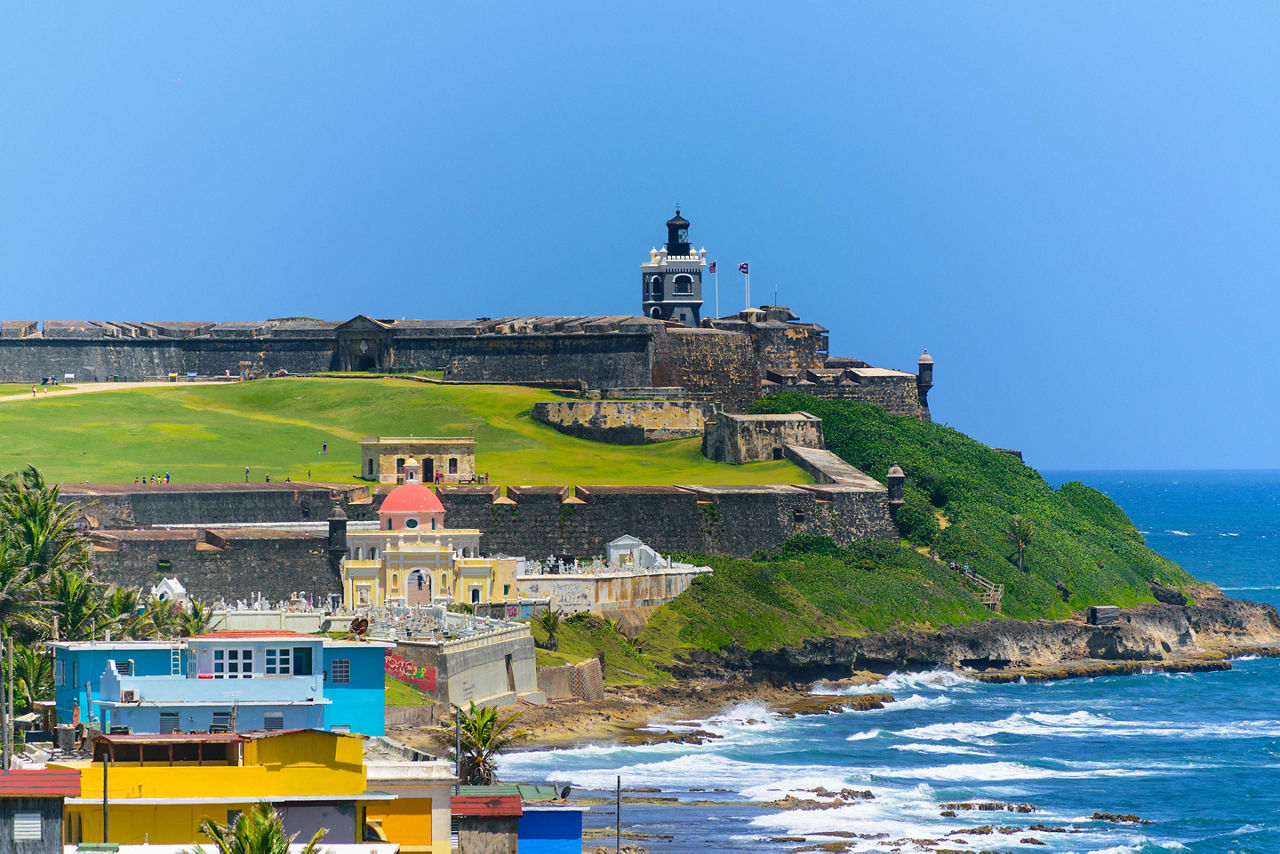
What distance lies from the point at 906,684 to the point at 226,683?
43.3m

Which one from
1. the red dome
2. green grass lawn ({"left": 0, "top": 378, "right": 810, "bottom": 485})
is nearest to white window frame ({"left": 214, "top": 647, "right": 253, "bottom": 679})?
the red dome

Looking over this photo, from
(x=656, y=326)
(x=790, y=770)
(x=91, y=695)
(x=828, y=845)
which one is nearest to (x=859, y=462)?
(x=656, y=326)

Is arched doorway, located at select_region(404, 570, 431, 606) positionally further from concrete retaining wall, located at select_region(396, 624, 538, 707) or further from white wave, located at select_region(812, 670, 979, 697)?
white wave, located at select_region(812, 670, 979, 697)

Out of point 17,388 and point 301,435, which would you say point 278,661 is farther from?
point 17,388

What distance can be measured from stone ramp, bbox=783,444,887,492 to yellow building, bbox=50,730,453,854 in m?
53.9

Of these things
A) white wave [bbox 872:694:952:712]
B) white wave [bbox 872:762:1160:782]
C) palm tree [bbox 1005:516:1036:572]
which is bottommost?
white wave [bbox 872:762:1160:782]

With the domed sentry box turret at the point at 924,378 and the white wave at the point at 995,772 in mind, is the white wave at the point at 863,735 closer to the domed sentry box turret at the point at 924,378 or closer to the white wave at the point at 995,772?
the white wave at the point at 995,772

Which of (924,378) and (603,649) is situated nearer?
(603,649)

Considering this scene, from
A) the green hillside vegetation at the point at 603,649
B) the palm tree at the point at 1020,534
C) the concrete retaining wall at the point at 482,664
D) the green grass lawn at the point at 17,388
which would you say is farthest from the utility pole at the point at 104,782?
the green grass lawn at the point at 17,388

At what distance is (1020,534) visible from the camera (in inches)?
3374

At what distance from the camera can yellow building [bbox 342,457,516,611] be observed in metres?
66.8

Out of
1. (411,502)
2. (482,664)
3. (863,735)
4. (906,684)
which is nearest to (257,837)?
(482,664)

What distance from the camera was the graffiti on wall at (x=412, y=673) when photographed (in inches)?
2261

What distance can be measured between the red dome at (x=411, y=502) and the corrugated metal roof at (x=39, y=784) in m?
39.6
